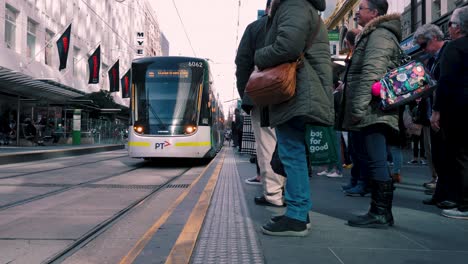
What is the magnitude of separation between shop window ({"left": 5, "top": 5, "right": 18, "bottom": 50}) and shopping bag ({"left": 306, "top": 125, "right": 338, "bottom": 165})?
2334 centimetres

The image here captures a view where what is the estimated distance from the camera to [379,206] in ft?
11.3

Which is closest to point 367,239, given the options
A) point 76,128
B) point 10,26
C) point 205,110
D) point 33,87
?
point 205,110

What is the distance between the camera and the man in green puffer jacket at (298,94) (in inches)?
120

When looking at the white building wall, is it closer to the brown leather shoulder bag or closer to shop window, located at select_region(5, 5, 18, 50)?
shop window, located at select_region(5, 5, 18, 50)

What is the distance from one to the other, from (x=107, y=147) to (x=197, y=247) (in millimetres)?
22426

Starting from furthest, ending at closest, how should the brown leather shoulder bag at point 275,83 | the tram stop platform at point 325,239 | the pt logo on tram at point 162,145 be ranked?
the pt logo on tram at point 162,145 < the brown leather shoulder bag at point 275,83 < the tram stop platform at point 325,239

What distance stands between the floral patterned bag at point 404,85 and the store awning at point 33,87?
17425mm

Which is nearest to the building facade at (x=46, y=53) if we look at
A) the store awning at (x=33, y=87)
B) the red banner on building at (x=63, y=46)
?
the store awning at (x=33, y=87)

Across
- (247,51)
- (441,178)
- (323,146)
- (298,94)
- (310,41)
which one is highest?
(247,51)

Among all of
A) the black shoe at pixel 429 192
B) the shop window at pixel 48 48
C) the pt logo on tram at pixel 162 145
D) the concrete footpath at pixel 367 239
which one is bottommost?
the concrete footpath at pixel 367 239

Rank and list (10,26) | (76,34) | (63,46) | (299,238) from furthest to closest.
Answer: (76,34), (10,26), (63,46), (299,238)

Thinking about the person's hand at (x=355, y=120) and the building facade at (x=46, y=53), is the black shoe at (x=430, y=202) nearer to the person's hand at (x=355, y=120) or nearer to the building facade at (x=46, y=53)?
the person's hand at (x=355, y=120)

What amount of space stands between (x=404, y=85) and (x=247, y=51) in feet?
5.55

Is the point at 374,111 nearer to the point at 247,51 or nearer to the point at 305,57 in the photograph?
the point at 305,57
